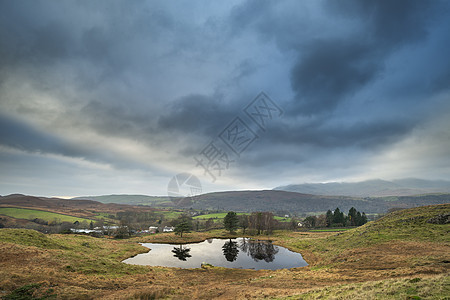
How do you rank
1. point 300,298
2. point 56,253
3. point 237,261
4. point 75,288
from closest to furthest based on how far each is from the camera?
point 300,298
point 75,288
point 56,253
point 237,261

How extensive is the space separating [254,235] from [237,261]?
37851 mm

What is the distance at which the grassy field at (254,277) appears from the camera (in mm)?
13828

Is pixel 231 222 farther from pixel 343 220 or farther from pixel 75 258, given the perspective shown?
pixel 343 220

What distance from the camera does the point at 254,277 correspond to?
26734 mm

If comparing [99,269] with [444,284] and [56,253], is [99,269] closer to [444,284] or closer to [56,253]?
[56,253]

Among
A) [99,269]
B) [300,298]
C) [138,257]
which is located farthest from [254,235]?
[300,298]

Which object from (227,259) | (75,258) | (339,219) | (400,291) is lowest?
(339,219)

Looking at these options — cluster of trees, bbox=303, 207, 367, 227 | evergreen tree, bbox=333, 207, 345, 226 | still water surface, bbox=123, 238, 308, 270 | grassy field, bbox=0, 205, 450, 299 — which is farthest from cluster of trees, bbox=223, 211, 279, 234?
grassy field, bbox=0, 205, 450, 299

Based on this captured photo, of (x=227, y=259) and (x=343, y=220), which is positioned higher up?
(x=227, y=259)

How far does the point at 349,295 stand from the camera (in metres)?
12.1

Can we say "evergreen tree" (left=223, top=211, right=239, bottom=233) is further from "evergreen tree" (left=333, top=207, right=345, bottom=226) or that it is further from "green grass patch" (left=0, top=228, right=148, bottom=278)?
"evergreen tree" (left=333, top=207, right=345, bottom=226)

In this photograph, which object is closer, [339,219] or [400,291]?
[400,291]

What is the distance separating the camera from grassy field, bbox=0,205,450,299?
1383cm

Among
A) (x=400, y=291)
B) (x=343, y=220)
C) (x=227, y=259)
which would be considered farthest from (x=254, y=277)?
(x=343, y=220)
